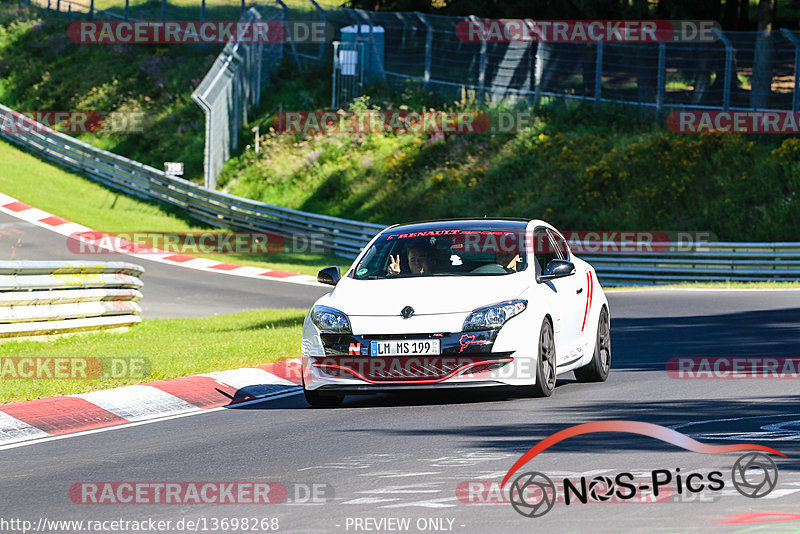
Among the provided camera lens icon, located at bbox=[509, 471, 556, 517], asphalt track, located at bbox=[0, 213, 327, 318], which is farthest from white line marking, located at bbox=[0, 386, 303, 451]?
asphalt track, located at bbox=[0, 213, 327, 318]

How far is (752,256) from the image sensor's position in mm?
26609

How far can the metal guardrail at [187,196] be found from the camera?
34.8 m

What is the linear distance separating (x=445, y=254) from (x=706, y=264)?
17.1m

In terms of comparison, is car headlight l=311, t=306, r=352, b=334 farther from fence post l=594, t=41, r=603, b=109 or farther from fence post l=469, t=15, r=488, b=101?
fence post l=469, t=15, r=488, b=101

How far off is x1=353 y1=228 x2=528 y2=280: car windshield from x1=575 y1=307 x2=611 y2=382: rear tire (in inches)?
53.1

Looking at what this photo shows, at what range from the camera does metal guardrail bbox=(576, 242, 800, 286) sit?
26.3 meters

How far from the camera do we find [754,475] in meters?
6.84

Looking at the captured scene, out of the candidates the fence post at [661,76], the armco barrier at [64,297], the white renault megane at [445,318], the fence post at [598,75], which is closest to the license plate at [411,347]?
the white renault megane at [445,318]

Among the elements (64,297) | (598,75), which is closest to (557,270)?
(64,297)

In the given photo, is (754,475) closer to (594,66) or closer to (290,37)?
(594,66)

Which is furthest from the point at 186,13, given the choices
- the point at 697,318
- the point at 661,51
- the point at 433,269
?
the point at 433,269

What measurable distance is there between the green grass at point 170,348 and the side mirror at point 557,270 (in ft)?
12.1

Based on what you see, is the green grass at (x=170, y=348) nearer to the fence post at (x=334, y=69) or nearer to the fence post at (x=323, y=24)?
the fence post at (x=334, y=69)

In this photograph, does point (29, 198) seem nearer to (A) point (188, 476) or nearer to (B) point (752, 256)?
(B) point (752, 256)
